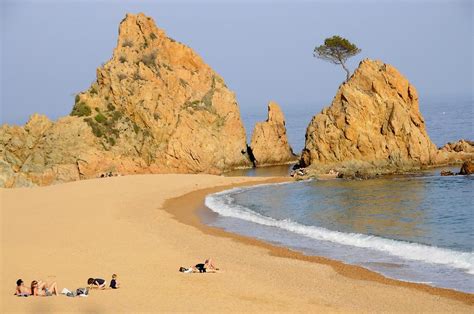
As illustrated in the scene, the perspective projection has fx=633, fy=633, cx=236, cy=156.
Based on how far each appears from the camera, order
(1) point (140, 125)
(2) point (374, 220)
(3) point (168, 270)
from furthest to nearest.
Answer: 1. (1) point (140, 125)
2. (2) point (374, 220)
3. (3) point (168, 270)

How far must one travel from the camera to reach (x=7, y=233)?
28016mm

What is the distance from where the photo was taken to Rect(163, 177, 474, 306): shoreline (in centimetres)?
1734

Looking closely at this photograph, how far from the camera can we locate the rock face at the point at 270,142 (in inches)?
2603

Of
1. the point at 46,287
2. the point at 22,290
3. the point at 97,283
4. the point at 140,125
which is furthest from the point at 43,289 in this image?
the point at 140,125

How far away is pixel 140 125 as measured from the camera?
62406mm

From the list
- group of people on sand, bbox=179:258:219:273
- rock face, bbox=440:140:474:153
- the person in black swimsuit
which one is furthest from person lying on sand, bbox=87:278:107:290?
rock face, bbox=440:140:474:153

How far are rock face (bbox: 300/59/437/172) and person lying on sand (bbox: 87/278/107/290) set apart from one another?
1481 inches

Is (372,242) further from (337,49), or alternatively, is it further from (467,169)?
(337,49)

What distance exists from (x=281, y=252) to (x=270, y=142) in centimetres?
4310

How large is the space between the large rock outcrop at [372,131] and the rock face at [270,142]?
34.3 ft

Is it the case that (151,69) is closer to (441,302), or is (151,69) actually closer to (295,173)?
(295,173)

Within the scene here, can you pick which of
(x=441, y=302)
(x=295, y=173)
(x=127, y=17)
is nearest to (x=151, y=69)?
(x=127, y=17)

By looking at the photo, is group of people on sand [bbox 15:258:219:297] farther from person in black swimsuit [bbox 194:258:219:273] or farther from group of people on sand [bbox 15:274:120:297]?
person in black swimsuit [bbox 194:258:219:273]

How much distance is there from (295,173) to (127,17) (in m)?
27.3
